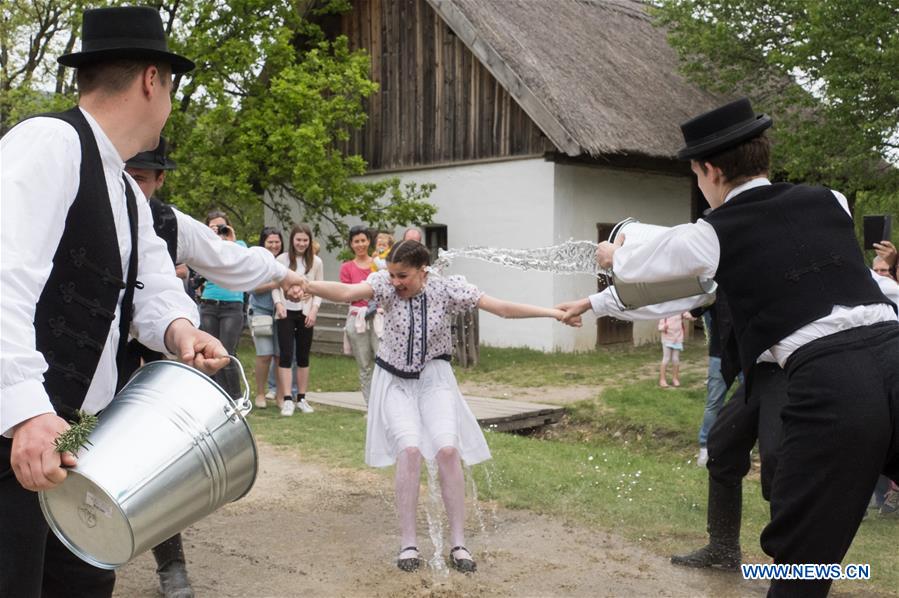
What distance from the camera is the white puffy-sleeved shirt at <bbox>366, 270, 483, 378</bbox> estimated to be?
5.47 metres

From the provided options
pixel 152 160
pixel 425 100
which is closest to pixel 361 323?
pixel 152 160

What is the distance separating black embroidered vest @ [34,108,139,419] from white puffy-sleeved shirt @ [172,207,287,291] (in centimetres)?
172

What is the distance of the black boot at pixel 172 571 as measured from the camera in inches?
181

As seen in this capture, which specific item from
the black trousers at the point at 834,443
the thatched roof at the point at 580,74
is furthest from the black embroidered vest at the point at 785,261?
the thatched roof at the point at 580,74

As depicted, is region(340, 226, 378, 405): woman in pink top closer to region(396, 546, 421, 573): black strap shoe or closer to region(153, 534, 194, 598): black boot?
region(396, 546, 421, 573): black strap shoe

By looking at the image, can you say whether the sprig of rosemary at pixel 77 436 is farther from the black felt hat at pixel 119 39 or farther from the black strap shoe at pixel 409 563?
the black strap shoe at pixel 409 563

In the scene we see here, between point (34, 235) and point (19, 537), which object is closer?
point (34, 235)

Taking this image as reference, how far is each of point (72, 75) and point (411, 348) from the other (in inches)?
851

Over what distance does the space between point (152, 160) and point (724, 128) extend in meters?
2.53

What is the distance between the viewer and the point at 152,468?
2.44 metres

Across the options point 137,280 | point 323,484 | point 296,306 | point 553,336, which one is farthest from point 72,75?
point 137,280

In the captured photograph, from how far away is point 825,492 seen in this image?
10.9 ft

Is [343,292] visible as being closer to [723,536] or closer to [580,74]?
[723,536]

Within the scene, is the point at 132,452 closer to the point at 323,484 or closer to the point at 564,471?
the point at 323,484
